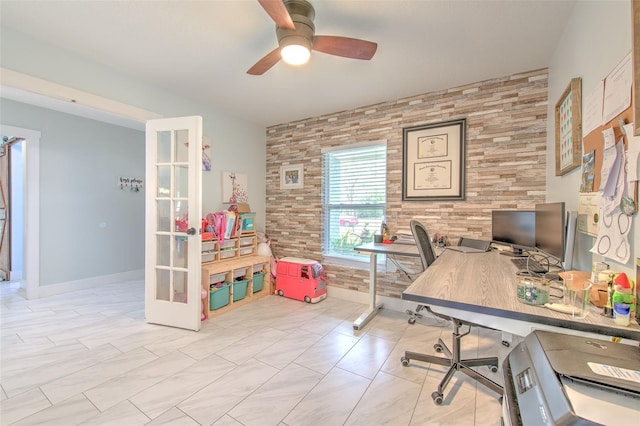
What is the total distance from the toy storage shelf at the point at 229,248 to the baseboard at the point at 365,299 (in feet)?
3.99

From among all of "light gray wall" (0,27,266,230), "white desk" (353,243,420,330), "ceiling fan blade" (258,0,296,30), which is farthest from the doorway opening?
"white desk" (353,243,420,330)

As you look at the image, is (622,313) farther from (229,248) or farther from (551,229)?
(229,248)

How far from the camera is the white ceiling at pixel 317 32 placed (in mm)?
1762

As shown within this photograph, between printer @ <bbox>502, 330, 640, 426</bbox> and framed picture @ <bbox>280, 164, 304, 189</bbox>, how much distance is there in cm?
337

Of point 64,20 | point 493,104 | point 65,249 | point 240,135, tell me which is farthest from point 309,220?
point 65,249

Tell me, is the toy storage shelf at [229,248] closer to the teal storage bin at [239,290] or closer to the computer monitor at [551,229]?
the teal storage bin at [239,290]

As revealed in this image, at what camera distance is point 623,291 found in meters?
0.91

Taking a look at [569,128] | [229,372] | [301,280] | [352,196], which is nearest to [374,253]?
[352,196]

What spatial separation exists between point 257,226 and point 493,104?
3333 mm

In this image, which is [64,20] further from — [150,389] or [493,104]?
[493,104]

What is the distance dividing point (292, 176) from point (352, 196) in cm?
99

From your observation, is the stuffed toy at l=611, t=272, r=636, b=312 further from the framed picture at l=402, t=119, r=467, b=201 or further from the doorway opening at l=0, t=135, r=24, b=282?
the doorway opening at l=0, t=135, r=24, b=282

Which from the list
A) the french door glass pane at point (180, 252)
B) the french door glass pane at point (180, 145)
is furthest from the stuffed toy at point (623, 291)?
the french door glass pane at point (180, 145)

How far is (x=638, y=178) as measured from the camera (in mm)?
1004
